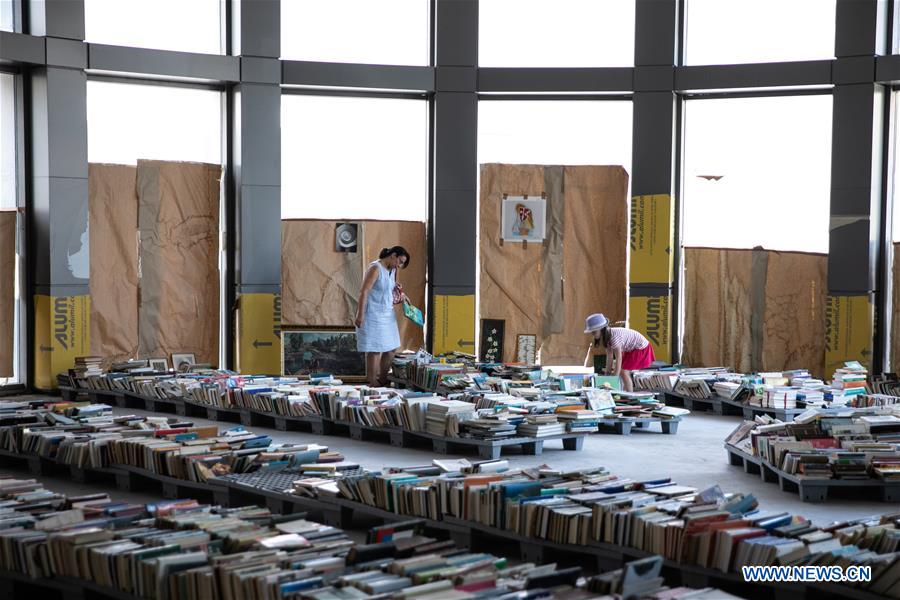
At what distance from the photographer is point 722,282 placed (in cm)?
1539

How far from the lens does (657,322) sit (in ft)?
50.9

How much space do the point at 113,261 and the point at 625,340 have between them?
273 inches

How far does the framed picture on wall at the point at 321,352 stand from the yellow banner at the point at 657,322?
403 cm

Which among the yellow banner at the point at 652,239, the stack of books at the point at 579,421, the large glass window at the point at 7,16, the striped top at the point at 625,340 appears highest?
the large glass window at the point at 7,16

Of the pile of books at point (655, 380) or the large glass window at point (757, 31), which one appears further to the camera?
the large glass window at point (757, 31)

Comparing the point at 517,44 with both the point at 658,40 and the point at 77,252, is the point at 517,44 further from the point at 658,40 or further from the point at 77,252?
the point at 77,252

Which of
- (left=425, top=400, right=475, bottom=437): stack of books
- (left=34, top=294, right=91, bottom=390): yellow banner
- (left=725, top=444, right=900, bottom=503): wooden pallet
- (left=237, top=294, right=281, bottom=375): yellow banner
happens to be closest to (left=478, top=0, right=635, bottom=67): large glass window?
(left=237, top=294, right=281, bottom=375): yellow banner

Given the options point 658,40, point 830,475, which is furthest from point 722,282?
point 830,475

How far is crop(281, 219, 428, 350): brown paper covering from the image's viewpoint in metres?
15.6

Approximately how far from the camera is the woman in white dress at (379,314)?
1395 cm

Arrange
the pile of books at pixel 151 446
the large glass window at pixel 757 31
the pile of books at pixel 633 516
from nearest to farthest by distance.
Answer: the pile of books at pixel 633 516 → the pile of books at pixel 151 446 → the large glass window at pixel 757 31

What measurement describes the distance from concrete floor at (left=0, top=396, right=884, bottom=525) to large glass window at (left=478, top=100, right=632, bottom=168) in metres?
5.52

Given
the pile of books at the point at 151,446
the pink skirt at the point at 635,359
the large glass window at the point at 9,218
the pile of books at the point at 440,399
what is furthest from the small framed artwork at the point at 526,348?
the pile of books at the point at 151,446

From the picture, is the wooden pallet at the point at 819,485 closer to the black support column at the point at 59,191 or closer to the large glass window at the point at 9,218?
the black support column at the point at 59,191
